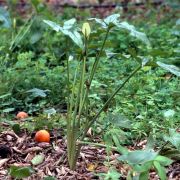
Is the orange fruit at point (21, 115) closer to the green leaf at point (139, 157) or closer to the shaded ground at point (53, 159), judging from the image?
the shaded ground at point (53, 159)

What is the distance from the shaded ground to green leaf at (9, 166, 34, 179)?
0.16 m

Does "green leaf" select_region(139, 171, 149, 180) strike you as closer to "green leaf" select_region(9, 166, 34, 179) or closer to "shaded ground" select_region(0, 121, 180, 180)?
"shaded ground" select_region(0, 121, 180, 180)

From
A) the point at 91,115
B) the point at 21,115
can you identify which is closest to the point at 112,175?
the point at 91,115

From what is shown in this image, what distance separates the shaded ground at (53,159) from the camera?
7.57 ft

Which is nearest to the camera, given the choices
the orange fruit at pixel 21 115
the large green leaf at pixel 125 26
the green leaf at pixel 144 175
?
the green leaf at pixel 144 175

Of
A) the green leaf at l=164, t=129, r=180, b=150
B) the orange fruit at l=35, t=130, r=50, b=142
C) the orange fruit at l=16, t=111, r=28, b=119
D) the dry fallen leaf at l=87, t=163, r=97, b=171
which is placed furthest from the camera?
the orange fruit at l=16, t=111, r=28, b=119

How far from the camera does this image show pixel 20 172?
2084 mm

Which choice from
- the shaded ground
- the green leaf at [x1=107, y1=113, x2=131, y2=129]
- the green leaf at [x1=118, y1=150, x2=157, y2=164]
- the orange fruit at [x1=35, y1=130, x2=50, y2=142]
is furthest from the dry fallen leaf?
the green leaf at [x1=118, y1=150, x2=157, y2=164]

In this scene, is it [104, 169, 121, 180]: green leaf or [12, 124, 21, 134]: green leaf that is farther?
[12, 124, 21, 134]: green leaf

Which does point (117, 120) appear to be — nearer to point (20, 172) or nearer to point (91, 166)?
point (91, 166)

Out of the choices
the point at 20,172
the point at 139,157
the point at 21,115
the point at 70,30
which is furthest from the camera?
the point at 21,115

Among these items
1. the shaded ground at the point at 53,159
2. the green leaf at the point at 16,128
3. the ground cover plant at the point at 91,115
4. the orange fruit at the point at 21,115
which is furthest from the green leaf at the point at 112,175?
the orange fruit at the point at 21,115

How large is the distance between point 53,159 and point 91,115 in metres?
0.46

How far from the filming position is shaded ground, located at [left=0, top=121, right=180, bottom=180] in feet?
7.57
